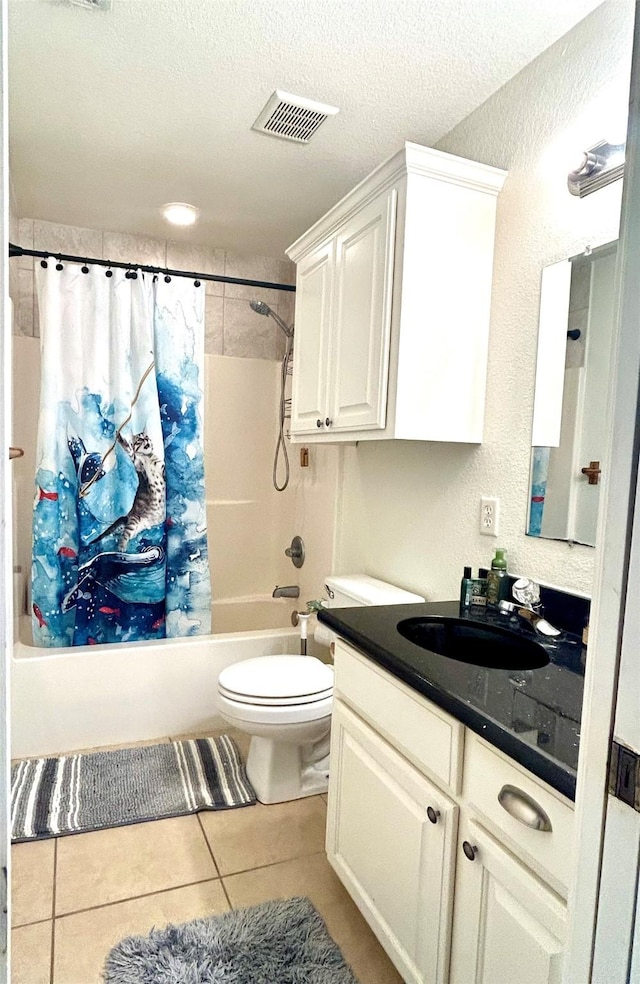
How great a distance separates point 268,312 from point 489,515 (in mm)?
1978

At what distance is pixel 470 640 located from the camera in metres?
1.58

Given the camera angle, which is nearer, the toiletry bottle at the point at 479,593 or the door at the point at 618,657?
Answer: the door at the point at 618,657

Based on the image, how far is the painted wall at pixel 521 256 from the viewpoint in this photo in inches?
56.2

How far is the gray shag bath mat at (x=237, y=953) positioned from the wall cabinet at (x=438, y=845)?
154mm

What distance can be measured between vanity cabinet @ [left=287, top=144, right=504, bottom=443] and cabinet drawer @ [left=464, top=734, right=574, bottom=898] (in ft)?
3.09

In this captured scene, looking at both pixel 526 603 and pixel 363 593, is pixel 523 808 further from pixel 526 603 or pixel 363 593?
pixel 363 593

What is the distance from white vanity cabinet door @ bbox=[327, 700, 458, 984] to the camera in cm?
112

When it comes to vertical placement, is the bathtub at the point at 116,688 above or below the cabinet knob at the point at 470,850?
below

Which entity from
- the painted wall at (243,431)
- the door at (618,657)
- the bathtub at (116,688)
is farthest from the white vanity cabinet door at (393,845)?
the painted wall at (243,431)

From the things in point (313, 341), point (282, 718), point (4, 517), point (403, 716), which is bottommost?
point (282, 718)

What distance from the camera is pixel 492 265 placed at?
1762mm

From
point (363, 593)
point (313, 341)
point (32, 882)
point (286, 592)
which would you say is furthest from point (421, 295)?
point (32, 882)

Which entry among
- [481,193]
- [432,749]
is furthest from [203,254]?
[432,749]

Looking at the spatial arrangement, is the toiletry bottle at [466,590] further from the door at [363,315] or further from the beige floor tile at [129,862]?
the beige floor tile at [129,862]
